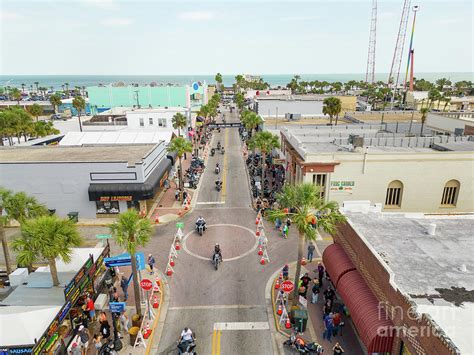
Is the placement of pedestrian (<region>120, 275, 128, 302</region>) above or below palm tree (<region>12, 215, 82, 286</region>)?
below

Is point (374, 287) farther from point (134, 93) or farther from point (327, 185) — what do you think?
point (134, 93)

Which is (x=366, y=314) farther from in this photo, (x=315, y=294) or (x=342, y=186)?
(x=342, y=186)

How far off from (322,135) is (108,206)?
27.3m

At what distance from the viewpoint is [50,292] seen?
1841cm

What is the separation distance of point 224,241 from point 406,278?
1690 cm

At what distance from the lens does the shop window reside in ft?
113

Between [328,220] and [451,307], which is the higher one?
[328,220]

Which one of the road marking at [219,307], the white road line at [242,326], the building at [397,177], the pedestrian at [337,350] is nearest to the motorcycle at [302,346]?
the pedestrian at [337,350]

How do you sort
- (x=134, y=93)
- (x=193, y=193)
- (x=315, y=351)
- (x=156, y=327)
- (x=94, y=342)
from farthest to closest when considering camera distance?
(x=134, y=93)
(x=193, y=193)
(x=156, y=327)
(x=94, y=342)
(x=315, y=351)

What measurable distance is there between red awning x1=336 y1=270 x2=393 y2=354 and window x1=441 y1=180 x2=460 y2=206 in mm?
19580

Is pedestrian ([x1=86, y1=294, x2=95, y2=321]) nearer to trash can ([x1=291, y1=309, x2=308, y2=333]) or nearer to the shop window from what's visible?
trash can ([x1=291, y1=309, x2=308, y2=333])

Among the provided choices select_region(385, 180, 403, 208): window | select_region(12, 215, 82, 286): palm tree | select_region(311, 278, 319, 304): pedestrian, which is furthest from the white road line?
select_region(385, 180, 403, 208): window

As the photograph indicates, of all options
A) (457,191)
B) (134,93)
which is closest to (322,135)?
(457,191)

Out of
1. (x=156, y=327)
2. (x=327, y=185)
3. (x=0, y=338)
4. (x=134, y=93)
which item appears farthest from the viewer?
(x=134, y=93)
